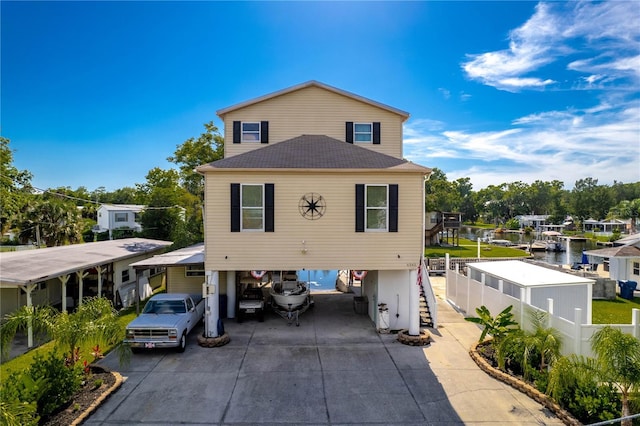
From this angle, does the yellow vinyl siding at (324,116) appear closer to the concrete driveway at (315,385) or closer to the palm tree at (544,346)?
the concrete driveway at (315,385)

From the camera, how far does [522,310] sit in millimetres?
10469

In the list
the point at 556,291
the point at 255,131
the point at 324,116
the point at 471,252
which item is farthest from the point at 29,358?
the point at 471,252

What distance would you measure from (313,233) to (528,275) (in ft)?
25.0


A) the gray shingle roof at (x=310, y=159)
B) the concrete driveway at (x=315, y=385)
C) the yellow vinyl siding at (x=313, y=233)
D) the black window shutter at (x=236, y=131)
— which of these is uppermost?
the black window shutter at (x=236, y=131)

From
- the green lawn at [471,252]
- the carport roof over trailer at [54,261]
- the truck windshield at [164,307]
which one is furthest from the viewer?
the green lawn at [471,252]

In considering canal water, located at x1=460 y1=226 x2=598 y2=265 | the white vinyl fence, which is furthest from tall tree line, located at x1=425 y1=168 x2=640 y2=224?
the white vinyl fence

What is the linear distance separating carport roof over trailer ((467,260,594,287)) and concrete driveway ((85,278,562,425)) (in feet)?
8.06

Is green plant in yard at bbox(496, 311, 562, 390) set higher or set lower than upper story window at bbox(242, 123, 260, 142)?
lower

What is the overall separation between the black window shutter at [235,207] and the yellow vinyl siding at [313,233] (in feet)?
0.54

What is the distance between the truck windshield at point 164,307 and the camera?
11513mm

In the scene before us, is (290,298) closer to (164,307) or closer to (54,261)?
(164,307)

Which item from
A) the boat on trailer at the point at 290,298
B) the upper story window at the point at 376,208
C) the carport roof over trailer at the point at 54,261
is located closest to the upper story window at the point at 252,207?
the upper story window at the point at 376,208

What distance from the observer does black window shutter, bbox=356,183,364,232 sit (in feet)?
39.2

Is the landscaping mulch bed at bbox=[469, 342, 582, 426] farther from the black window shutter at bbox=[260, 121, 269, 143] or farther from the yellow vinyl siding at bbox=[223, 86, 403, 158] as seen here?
the black window shutter at bbox=[260, 121, 269, 143]
